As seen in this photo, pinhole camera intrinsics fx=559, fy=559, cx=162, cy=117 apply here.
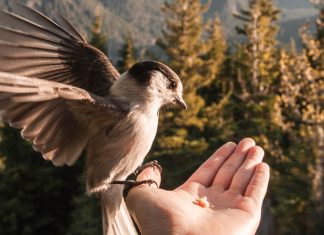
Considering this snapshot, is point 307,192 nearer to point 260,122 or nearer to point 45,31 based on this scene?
point 260,122

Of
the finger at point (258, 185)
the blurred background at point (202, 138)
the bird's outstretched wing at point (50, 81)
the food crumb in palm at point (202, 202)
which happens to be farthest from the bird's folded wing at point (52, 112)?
the blurred background at point (202, 138)

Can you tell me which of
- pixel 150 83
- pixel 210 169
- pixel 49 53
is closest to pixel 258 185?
pixel 210 169

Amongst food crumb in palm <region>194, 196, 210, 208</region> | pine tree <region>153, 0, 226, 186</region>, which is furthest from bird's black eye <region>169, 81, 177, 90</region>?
pine tree <region>153, 0, 226, 186</region>

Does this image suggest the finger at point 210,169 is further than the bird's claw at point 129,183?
Yes

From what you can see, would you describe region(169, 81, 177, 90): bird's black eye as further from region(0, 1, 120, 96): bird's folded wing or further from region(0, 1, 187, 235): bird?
region(0, 1, 120, 96): bird's folded wing

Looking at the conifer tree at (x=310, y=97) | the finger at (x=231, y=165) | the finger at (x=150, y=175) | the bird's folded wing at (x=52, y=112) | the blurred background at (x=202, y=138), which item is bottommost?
the blurred background at (x=202, y=138)

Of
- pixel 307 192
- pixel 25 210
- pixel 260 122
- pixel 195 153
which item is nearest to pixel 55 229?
pixel 25 210

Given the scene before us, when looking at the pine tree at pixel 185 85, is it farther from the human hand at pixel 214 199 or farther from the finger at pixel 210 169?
the human hand at pixel 214 199

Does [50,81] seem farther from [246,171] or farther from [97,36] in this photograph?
[97,36]
